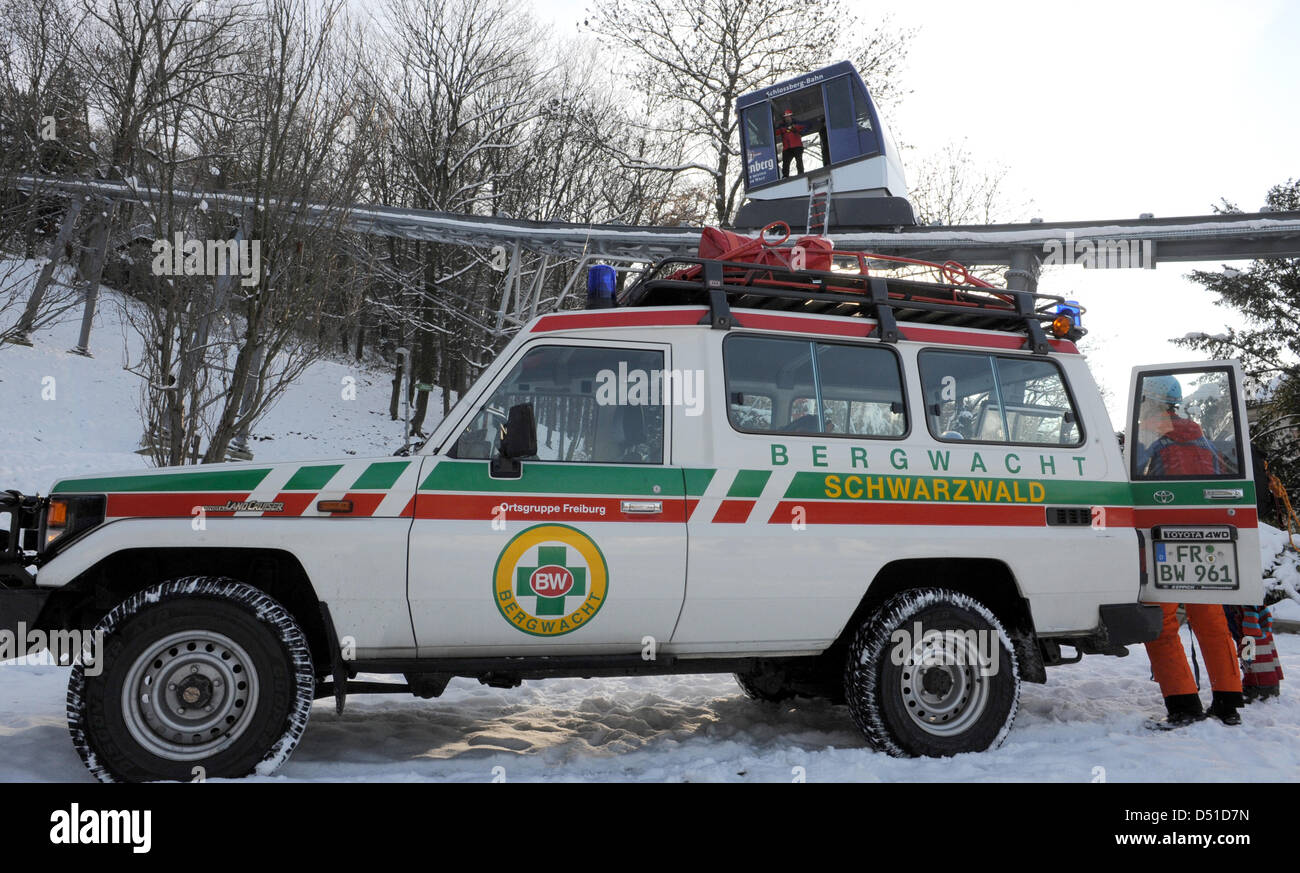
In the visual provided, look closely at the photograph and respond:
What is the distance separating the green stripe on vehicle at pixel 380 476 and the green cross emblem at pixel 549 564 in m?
0.72

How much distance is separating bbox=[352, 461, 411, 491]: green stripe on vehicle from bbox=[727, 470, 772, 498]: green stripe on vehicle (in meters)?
1.57

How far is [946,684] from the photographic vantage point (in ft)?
16.5

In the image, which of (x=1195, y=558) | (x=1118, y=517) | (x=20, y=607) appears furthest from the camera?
(x=1195, y=558)

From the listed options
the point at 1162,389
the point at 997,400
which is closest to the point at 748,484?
the point at 997,400

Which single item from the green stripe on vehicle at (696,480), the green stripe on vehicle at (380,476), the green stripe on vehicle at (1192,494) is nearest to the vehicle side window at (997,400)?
the green stripe on vehicle at (1192,494)

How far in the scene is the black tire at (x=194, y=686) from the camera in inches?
159

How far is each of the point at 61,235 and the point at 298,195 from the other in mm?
13672

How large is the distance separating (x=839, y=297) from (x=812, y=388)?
0.59 meters

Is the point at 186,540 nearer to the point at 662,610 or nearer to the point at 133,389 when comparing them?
the point at 662,610

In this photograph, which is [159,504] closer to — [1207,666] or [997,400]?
[997,400]

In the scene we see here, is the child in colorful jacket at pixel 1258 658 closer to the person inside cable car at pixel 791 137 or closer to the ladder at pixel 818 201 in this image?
the ladder at pixel 818 201

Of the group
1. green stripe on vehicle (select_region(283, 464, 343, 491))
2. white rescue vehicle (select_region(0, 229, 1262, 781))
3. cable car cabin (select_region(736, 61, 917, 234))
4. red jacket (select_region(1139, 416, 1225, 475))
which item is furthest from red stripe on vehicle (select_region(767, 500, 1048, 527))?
cable car cabin (select_region(736, 61, 917, 234))
